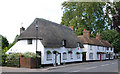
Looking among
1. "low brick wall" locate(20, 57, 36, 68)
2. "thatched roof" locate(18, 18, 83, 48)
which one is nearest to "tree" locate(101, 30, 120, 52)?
"thatched roof" locate(18, 18, 83, 48)

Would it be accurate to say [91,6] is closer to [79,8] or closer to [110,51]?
[79,8]

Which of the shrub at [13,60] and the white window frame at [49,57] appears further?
the white window frame at [49,57]

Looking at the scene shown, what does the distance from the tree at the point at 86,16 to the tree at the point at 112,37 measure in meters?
3.90

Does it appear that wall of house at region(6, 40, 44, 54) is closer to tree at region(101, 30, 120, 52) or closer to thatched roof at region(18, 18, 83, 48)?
thatched roof at region(18, 18, 83, 48)

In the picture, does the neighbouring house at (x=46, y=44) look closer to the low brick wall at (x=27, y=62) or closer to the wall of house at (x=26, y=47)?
the wall of house at (x=26, y=47)

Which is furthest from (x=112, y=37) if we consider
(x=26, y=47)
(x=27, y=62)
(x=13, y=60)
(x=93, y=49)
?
(x=13, y=60)

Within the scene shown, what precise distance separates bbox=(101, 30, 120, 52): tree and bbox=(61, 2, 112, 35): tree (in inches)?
154

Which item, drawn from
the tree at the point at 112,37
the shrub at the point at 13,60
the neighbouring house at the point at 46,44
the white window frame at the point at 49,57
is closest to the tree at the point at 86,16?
the tree at the point at 112,37

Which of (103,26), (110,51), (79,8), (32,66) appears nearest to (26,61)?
(32,66)

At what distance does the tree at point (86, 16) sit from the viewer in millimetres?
57997

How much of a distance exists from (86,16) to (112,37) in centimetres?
1534

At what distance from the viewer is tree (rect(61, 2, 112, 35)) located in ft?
190

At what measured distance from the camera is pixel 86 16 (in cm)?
5938

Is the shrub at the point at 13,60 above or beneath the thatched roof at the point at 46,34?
beneath
